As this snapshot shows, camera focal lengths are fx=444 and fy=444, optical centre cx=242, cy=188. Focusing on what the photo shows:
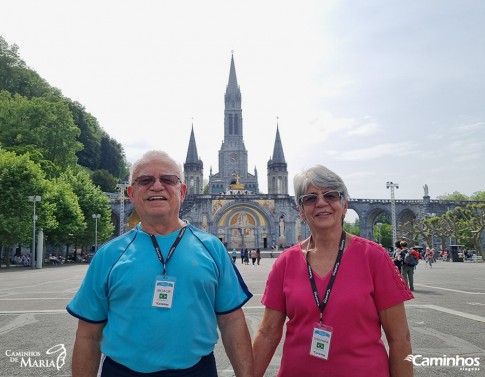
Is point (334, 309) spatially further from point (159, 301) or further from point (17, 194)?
point (17, 194)

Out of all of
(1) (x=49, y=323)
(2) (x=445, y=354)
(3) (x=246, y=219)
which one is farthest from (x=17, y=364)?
(3) (x=246, y=219)

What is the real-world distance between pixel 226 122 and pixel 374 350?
9146 centimetres

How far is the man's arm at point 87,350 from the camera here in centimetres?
249

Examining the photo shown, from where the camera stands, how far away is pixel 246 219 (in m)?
60.6

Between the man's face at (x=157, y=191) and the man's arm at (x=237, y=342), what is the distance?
70 cm

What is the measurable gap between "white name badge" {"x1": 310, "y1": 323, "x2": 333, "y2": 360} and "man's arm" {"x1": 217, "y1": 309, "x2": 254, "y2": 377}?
0.38 meters

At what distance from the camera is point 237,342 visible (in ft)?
8.42

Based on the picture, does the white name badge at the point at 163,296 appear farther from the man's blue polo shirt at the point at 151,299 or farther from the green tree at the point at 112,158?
the green tree at the point at 112,158

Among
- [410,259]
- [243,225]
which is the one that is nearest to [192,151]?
[243,225]

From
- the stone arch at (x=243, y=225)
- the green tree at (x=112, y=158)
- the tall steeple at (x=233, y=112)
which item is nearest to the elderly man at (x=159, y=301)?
the stone arch at (x=243, y=225)

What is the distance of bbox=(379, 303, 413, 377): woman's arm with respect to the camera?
7.99 ft

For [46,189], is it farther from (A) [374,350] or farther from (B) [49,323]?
(A) [374,350]

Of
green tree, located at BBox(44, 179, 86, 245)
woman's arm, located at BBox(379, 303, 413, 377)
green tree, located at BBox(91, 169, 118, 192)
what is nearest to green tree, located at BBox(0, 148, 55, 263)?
green tree, located at BBox(44, 179, 86, 245)

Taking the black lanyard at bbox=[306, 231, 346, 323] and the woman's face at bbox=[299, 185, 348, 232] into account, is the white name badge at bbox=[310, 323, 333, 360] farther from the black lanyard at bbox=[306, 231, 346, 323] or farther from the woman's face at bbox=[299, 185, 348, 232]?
the woman's face at bbox=[299, 185, 348, 232]
